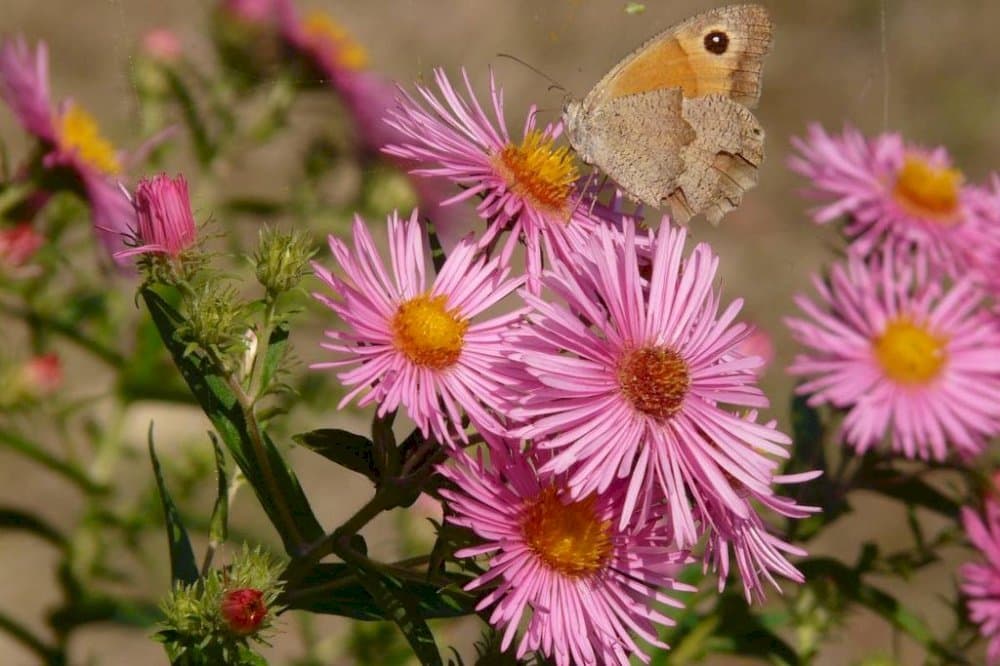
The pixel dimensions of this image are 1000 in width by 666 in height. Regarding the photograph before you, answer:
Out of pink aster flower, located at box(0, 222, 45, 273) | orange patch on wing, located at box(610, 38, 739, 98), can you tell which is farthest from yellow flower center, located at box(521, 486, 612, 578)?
pink aster flower, located at box(0, 222, 45, 273)

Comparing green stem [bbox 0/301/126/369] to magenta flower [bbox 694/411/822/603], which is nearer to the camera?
magenta flower [bbox 694/411/822/603]

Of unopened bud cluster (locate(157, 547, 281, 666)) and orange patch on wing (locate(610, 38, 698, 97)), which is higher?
orange patch on wing (locate(610, 38, 698, 97))

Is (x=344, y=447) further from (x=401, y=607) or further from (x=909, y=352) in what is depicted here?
(x=909, y=352)

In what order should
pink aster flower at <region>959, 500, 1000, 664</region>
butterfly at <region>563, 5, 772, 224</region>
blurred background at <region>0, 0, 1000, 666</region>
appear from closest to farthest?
butterfly at <region>563, 5, 772, 224</region>, pink aster flower at <region>959, 500, 1000, 664</region>, blurred background at <region>0, 0, 1000, 666</region>

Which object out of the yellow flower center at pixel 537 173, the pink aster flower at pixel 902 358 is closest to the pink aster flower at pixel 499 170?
the yellow flower center at pixel 537 173

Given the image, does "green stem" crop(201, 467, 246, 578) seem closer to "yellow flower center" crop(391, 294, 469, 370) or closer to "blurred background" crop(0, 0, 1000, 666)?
"yellow flower center" crop(391, 294, 469, 370)

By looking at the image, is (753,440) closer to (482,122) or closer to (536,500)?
(536,500)
